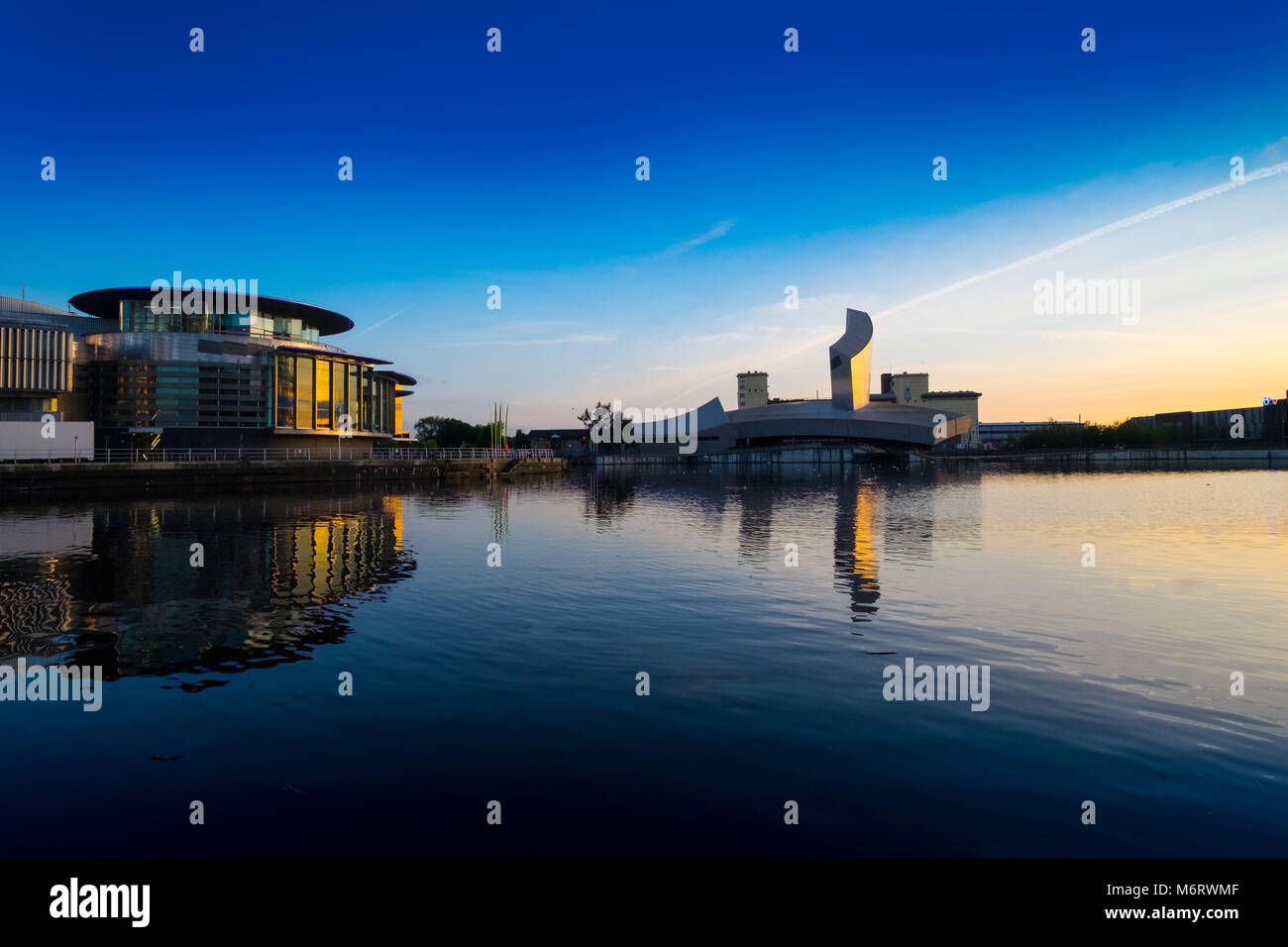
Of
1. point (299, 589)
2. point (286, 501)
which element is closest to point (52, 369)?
point (286, 501)

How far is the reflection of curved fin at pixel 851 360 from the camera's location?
488ft

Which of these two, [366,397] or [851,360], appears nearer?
[366,397]

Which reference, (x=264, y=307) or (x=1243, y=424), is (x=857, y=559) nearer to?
(x=264, y=307)

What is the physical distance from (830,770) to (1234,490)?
209 ft

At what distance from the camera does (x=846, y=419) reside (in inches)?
5974

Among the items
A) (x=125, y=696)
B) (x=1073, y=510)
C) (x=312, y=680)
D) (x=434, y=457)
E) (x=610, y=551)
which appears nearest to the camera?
(x=125, y=696)

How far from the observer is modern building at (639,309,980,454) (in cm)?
14975

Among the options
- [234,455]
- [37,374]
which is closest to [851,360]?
[234,455]

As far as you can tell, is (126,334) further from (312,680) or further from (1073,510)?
(1073,510)

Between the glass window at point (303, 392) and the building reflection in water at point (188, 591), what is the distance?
4630 centimetres

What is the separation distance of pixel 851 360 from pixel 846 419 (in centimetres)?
1229

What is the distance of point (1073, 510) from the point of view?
129ft
